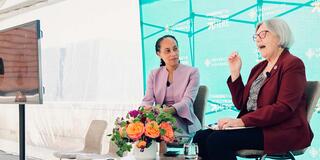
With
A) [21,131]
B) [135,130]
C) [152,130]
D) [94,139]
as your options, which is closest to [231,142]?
[152,130]

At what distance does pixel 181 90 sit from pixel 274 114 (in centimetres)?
117

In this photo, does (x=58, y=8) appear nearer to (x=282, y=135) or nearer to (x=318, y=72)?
(x=318, y=72)

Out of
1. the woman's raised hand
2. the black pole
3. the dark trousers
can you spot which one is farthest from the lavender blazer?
the black pole

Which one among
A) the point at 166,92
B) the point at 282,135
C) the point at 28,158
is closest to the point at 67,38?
the point at 28,158

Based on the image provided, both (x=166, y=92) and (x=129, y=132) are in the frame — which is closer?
(x=129, y=132)

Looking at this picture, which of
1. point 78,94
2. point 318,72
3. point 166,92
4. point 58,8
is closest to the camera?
point 318,72

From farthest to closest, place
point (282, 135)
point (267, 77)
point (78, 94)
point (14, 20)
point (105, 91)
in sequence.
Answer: point (14, 20)
point (78, 94)
point (105, 91)
point (267, 77)
point (282, 135)

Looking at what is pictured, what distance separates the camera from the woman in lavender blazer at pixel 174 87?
329 cm

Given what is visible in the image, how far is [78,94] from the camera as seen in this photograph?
5.85 m

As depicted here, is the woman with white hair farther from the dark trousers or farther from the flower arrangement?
the flower arrangement

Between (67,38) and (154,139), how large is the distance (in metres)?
3.95

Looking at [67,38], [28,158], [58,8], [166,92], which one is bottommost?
[28,158]

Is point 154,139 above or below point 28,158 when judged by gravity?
above

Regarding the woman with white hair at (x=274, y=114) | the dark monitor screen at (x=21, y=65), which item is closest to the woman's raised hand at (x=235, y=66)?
the woman with white hair at (x=274, y=114)
